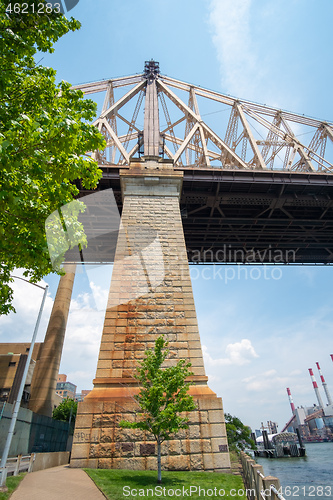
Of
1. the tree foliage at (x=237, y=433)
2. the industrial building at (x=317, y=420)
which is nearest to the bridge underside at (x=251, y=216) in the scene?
the tree foliage at (x=237, y=433)

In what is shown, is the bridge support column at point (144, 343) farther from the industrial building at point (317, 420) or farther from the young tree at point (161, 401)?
the industrial building at point (317, 420)

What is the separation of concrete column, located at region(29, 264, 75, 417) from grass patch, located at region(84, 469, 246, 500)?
28836mm

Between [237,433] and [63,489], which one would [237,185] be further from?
[237,433]

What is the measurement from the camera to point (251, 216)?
1209 inches

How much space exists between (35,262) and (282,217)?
2955 cm

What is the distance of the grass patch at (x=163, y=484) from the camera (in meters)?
6.49

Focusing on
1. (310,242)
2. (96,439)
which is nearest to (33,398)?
(96,439)

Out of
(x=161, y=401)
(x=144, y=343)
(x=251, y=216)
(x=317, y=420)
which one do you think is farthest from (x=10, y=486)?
(x=317, y=420)

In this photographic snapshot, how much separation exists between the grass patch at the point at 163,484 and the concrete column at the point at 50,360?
28.8 meters

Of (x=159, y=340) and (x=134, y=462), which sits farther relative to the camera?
(x=159, y=340)

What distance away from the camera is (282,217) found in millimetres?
31906

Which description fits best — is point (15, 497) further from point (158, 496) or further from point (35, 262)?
point (35, 262)

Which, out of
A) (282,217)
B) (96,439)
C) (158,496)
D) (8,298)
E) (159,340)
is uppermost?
(282,217)

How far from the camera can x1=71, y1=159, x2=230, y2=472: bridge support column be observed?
341 inches
